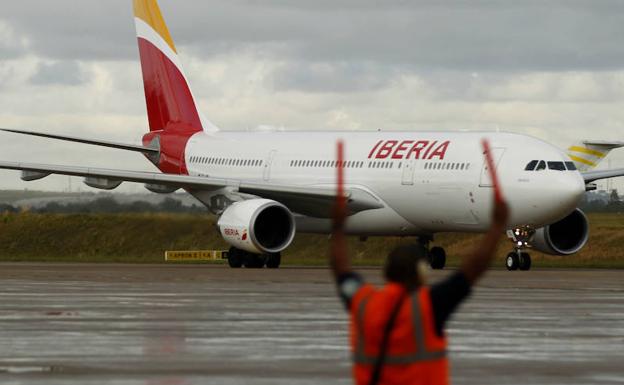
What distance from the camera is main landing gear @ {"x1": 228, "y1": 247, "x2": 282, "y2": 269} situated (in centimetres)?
3638

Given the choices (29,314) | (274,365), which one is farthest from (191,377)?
(29,314)

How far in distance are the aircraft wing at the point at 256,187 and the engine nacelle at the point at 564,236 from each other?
4.11m

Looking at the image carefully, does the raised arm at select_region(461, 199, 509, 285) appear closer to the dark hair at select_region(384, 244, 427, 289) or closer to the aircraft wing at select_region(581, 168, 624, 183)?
the dark hair at select_region(384, 244, 427, 289)

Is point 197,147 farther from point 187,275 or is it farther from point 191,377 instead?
point 191,377

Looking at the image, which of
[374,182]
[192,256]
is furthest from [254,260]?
[192,256]

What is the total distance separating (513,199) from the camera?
3300 cm

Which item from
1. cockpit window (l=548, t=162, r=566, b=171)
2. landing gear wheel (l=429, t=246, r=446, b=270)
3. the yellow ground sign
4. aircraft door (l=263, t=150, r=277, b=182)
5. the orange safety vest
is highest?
aircraft door (l=263, t=150, r=277, b=182)

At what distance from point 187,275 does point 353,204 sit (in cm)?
687

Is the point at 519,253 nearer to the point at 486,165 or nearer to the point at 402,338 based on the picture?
the point at 486,165

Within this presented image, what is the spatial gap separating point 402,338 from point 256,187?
2938 cm

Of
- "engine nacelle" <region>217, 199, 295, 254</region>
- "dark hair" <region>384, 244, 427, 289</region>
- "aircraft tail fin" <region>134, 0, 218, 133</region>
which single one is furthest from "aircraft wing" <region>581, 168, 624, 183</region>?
"dark hair" <region>384, 244, 427, 289</region>

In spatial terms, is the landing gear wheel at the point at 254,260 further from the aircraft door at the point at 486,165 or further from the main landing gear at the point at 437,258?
the aircraft door at the point at 486,165

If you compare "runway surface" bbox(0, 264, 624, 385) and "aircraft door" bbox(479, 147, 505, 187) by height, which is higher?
"aircraft door" bbox(479, 147, 505, 187)

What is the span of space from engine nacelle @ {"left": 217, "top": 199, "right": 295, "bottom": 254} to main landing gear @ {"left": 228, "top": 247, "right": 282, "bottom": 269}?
497 mm
